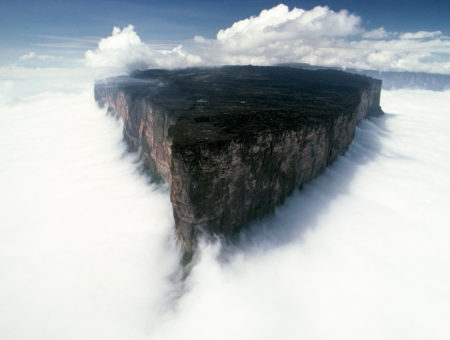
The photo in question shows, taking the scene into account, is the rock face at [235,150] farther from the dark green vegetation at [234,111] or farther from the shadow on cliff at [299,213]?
the shadow on cliff at [299,213]

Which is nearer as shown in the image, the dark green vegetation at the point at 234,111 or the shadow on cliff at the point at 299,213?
the dark green vegetation at the point at 234,111

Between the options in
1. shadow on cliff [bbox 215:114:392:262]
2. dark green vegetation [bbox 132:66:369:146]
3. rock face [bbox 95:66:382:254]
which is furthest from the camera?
shadow on cliff [bbox 215:114:392:262]

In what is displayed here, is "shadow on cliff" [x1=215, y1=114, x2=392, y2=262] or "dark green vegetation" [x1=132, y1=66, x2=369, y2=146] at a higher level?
"dark green vegetation" [x1=132, y1=66, x2=369, y2=146]

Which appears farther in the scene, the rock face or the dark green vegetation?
the dark green vegetation

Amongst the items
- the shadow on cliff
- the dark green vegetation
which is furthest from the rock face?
the shadow on cliff

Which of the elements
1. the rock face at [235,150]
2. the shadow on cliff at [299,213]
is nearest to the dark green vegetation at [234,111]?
the rock face at [235,150]

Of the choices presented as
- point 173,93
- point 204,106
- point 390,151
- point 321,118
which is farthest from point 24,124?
point 390,151

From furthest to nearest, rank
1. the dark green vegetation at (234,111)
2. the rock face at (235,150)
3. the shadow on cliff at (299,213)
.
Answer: the shadow on cliff at (299,213) < the dark green vegetation at (234,111) < the rock face at (235,150)

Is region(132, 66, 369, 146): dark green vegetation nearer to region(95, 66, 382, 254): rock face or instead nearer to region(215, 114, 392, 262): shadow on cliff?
region(95, 66, 382, 254): rock face

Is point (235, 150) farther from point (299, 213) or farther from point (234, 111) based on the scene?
point (299, 213)
